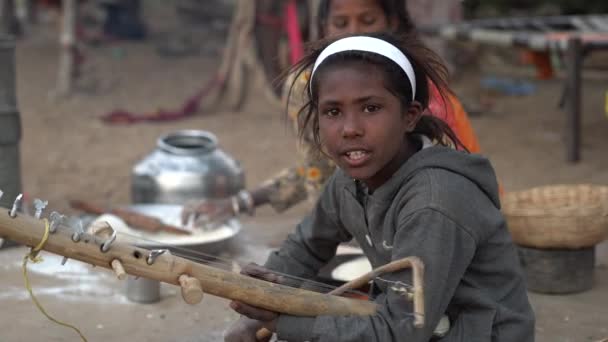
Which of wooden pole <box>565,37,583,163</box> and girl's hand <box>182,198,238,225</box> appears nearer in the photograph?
girl's hand <box>182,198,238,225</box>

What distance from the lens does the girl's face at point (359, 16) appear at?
323 cm

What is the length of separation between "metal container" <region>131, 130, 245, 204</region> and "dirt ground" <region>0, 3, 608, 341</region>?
0.35 metres

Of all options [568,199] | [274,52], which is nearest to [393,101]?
[568,199]

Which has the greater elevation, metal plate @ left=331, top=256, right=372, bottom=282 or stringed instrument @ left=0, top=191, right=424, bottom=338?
stringed instrument @ left=0, top=191, right=424, bottom=338

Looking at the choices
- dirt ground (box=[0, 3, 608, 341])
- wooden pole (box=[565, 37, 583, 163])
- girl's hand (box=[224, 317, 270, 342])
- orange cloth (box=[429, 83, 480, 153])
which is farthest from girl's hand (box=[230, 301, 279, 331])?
wooden pole (box=[565, 37, 583, 163])

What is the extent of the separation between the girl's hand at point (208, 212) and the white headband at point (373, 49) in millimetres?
1611

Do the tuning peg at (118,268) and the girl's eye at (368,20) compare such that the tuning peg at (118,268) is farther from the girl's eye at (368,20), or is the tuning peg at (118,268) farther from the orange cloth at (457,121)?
the girl's eye at (368,20)

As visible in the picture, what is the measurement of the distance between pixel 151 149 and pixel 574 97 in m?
3.49

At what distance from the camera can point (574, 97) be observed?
6055 mm

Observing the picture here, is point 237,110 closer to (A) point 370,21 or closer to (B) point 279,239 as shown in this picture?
(B) point 279,239

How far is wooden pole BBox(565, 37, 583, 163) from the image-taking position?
5906 millimetres

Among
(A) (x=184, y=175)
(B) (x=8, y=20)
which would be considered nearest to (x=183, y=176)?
(A) (x=184, y=175)

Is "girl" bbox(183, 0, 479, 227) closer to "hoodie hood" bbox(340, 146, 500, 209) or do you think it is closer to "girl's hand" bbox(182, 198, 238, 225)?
"girl's hand" bbox(182, 198, 238, 225)

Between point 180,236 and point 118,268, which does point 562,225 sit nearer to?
point 180,236
